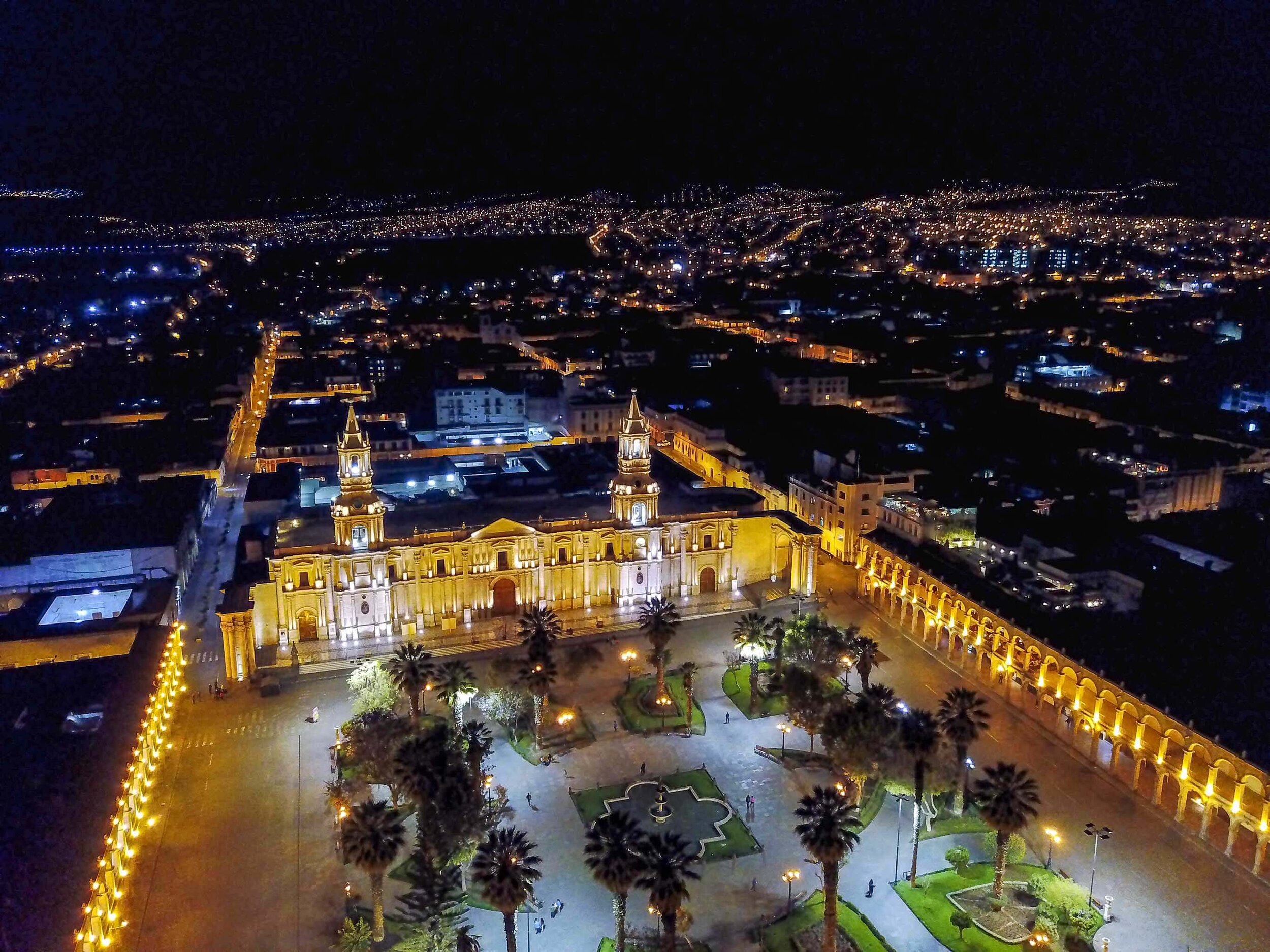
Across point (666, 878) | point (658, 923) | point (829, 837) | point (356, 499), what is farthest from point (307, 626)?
point (829, 837)

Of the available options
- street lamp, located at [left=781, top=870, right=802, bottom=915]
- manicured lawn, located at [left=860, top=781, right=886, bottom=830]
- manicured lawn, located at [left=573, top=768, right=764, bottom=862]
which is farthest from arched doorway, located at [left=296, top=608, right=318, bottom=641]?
manicured lawn, located at [left=860, top=781, right=886, bottom=830]

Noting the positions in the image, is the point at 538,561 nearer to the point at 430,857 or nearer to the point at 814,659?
the point at 814,659

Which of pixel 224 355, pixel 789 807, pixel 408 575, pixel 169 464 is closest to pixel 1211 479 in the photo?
pixel 789 807

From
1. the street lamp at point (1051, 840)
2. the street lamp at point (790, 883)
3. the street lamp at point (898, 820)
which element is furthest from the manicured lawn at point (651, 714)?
the street lamp at point (1051, 840)

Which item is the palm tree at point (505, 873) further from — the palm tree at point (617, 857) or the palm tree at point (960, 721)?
the palm tree at point (960, 721)

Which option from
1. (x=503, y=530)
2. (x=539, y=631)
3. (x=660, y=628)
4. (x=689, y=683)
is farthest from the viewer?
(x=503, y=530)

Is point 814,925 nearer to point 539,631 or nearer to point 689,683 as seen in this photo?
point 689,683
